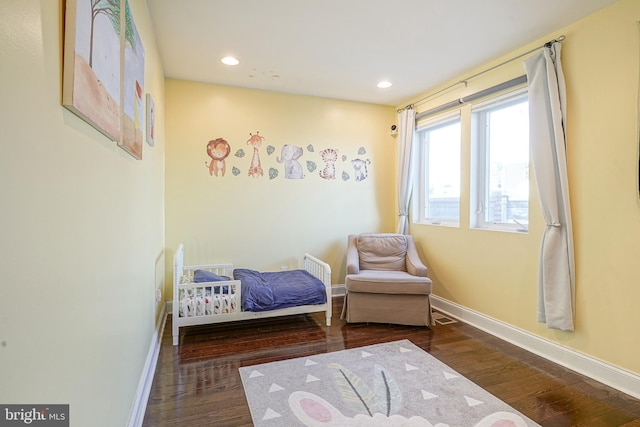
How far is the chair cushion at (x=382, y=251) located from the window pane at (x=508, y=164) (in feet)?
3.18

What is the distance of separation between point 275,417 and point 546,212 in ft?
7.81

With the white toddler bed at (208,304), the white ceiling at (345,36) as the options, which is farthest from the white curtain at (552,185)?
the white toddler bed at (208,304)

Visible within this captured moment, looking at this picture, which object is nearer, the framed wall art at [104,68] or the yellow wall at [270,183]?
the framed wall art at [104,68]

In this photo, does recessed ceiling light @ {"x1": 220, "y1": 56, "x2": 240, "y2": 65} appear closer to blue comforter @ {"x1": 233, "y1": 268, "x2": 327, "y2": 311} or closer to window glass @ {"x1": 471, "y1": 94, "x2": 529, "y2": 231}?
blue comforter @ {"x1": 233, "y1": 268, "x2": 327, "y2": 311}

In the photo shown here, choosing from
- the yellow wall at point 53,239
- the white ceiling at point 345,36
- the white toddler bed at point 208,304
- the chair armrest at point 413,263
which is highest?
the white ceiling at point 345,36

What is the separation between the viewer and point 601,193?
2238 millimetres

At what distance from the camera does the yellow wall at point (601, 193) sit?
82.3 inches

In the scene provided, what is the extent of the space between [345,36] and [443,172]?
200 cm

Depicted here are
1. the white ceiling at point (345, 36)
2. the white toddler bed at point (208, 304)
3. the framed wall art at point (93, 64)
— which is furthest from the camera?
the white toddler bed at point (208, 304)

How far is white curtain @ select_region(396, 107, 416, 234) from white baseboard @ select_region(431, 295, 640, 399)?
1236 millimetres

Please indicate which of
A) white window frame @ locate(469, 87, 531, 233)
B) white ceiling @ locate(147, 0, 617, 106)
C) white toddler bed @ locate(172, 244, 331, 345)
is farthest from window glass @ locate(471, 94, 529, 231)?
white toddler bed @ locate(172, 244, 331, 345)

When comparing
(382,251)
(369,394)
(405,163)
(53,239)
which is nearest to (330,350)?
(369,394)

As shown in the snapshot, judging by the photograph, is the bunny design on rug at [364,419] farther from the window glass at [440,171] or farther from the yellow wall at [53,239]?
the window glass at [440,171]
